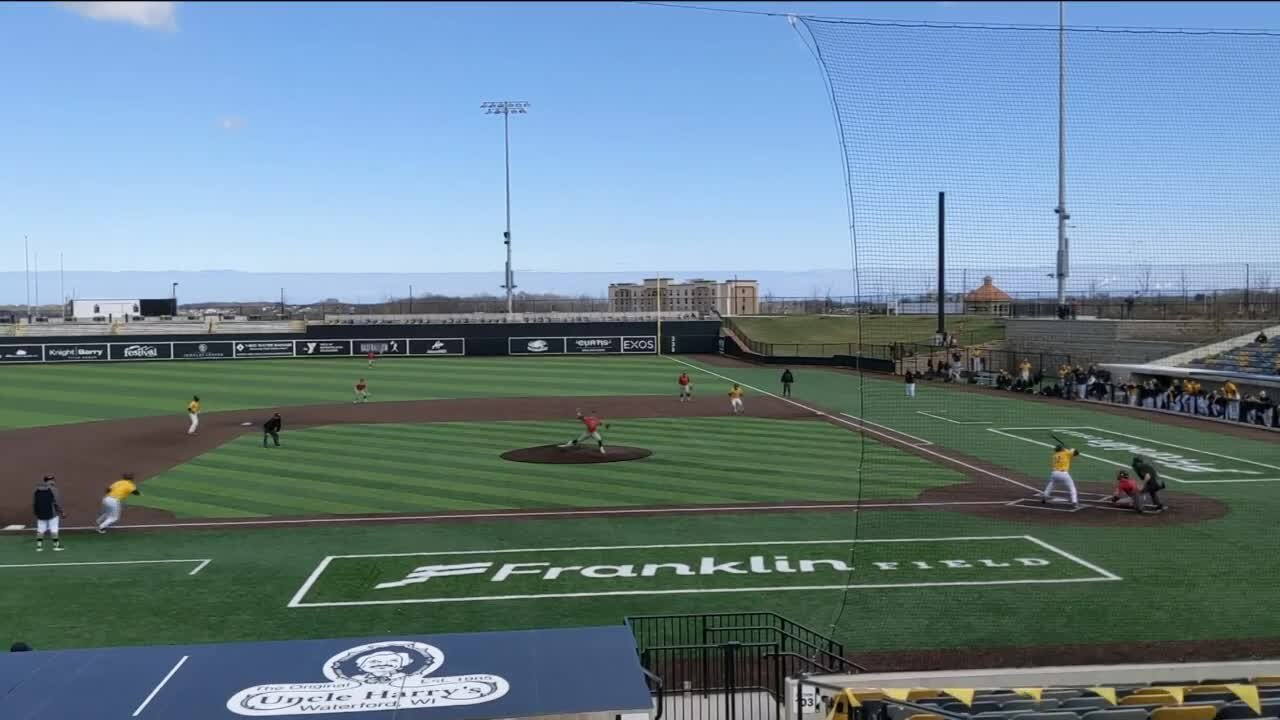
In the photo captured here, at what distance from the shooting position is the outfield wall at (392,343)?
70.8 meters

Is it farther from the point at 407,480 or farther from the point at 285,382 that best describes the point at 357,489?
the point at 285,382

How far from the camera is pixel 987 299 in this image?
53.5 feet

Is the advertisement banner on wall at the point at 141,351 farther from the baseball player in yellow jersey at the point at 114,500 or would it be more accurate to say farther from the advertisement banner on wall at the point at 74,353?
the baseball player in yellow jersey at the point at 114,500

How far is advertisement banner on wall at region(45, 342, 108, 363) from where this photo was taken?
230 feet

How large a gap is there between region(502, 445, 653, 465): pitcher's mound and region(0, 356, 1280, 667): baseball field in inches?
17.7

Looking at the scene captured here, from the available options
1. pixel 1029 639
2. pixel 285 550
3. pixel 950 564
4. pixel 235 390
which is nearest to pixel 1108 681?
pixel 1029 639

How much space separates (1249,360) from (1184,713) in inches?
1360

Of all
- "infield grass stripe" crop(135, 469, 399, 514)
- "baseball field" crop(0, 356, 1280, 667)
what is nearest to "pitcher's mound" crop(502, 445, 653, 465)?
"baseball field" crop(0, 356, 1280, 667)

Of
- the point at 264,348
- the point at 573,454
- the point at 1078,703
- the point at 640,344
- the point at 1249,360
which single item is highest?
the point at 1249,360

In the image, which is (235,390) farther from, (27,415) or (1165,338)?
(1165,338)

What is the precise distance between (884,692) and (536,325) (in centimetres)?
6728

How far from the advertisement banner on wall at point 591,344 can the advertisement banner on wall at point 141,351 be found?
2798 centimetres

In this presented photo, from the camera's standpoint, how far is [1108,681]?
1174cm

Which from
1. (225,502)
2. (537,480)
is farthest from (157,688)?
(537,480)
